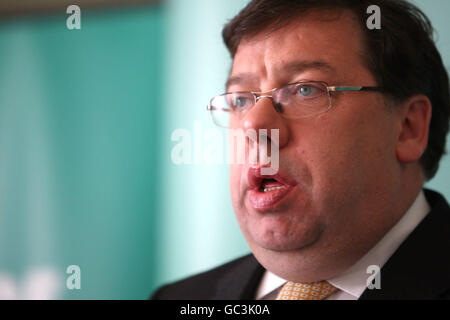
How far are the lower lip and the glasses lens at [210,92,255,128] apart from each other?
22 centimetres

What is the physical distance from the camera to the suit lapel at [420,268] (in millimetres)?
862

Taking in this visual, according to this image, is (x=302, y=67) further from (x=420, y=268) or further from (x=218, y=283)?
(x=218, y=283)

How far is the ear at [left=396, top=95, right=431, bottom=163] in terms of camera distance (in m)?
0.94

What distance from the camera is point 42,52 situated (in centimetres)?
211

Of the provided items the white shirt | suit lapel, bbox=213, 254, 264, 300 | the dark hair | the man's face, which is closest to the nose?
the man's face

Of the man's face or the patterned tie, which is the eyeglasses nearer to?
the man's face

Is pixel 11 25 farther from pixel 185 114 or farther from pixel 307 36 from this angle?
pixel 307 36

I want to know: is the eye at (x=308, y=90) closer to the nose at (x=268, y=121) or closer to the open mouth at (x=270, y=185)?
the nose at (x=268, y=121)

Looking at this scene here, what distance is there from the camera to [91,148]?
2105mm

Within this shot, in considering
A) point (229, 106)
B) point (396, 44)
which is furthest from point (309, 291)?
point (396, 44)

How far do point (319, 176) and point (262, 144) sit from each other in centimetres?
13

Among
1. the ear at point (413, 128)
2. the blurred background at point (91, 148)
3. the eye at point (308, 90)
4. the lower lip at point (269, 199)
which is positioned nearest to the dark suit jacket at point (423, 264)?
the ear at point (413, 128)

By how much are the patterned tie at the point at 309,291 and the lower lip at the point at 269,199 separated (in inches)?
8.6
